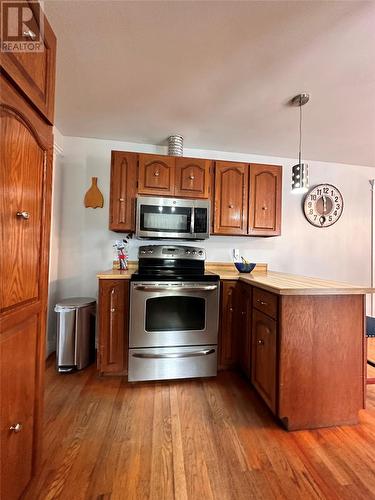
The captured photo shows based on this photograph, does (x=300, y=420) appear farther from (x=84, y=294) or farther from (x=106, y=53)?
(x=106, y=53)

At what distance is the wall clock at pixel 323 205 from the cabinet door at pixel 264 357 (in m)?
1.95

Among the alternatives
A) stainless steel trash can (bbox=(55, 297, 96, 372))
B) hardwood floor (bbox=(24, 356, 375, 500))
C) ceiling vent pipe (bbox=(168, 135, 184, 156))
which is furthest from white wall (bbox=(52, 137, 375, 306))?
hardwood floor (bbox=(24, 356, 375, 500))

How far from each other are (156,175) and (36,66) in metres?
1.45

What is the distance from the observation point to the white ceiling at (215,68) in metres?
1.26

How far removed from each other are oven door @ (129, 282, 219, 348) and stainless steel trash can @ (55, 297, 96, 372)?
1.88 ft

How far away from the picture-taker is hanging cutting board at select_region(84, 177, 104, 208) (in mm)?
2668

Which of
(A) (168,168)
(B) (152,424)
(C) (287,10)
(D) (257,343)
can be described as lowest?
(B) (152,424)

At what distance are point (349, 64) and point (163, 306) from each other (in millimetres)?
2223

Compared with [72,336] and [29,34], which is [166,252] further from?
[29,34]

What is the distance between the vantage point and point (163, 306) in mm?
2061

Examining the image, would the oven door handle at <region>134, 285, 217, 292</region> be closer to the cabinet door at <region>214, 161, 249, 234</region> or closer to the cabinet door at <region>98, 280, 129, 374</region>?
→ the cabinet door at <region>98, 280, 129, 374</region>

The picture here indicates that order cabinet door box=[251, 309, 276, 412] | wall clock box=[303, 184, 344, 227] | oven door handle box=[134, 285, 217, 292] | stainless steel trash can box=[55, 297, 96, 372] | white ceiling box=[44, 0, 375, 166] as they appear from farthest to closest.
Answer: wall clock box=[303, 184, 344, 227]
stainless steel trash can box=[55, 297, 96, 372]
oven door handle box=[134, 285, 217, 292]
cabinet door box=[251, 309, 276, 412]
white ceiling box=[44, 0, 375, 166]

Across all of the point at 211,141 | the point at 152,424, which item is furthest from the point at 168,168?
the point at 152,424

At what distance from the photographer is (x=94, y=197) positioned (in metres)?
2.67
